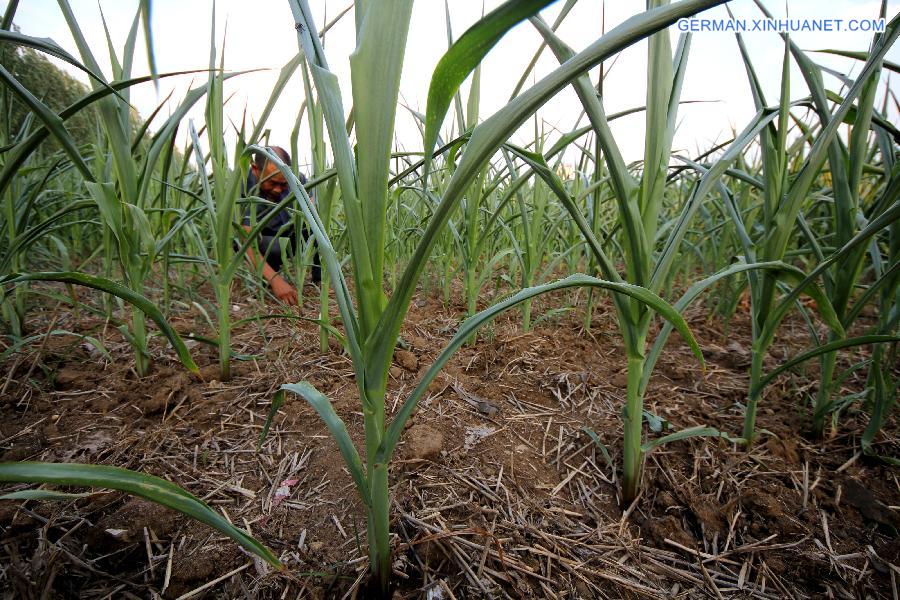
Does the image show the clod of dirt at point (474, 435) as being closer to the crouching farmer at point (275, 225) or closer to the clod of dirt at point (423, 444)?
the clod of dirt at point (423, 444)

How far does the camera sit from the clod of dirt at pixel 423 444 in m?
0.80

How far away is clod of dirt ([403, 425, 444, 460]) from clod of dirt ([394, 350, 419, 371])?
11.4 inches

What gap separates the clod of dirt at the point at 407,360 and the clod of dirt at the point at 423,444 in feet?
0.95

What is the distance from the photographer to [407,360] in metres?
1.14

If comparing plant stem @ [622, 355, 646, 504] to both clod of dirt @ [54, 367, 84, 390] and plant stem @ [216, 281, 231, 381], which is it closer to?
plant stem @ [216, 281, 231, 381]

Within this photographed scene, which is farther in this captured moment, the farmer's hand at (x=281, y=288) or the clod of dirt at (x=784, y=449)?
the farmer's hand at (x=281, y=288)

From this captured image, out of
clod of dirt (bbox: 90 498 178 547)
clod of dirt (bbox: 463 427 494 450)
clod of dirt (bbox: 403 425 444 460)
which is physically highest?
clod of dirt (bbox: 90 498 178 547)

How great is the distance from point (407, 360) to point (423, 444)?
1.19 ft

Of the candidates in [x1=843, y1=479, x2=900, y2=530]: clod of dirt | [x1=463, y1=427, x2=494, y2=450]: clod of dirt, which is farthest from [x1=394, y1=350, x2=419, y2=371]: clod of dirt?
[x1=843, y1=479, x2=900, y2=530]: clod of dirt

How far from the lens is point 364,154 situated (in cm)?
41

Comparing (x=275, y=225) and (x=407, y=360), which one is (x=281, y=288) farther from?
(x=407, y=360)

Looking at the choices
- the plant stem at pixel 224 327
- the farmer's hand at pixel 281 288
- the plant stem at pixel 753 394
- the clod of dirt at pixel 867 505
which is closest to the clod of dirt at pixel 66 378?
the plant stem at pixel 224 327

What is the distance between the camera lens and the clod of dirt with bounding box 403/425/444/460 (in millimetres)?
797

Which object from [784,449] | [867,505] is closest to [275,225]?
[784,449]
